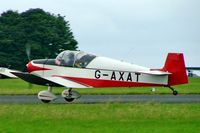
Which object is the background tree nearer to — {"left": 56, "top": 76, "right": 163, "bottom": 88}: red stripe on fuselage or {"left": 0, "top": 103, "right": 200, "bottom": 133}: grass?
{"left": 56, "top": 76, "right": 163, "bottom": 88}: red stripe on fuselage

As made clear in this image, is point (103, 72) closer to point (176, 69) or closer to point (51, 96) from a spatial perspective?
point (51, 96)

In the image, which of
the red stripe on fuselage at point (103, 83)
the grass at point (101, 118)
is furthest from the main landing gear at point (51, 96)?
the grass at point (101, 118)

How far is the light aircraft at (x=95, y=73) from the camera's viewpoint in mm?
27031

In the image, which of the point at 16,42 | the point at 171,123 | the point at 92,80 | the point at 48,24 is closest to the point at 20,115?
the point at 171,123

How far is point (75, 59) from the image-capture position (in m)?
28.2

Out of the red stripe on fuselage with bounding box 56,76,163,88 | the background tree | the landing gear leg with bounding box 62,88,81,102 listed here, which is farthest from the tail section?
the background tree

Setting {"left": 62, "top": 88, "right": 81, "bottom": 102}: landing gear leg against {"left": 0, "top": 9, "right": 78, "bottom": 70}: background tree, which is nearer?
{"left": 62, "top": 88, "right": 81, "bottom": 102}: landing gear leg

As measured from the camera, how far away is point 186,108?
23.4 metres

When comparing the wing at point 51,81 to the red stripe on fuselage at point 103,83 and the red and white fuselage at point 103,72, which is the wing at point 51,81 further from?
the red stripe on fuselage at point 103,83

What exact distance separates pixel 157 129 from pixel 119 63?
10376 mm

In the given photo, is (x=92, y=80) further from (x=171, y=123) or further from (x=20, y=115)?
(x=171, y=123)

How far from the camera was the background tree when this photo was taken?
3686 inches

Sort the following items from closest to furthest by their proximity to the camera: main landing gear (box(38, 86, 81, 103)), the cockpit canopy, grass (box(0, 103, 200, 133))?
grass (box(0, 103, 200, 133))
main landing gear (box(38, 86, 81, 103))
the cockpit canopy

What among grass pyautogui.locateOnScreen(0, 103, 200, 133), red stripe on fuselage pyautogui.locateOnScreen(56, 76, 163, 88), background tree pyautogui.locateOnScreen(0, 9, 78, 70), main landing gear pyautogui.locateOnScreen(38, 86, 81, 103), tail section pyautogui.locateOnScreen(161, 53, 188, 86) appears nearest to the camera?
grass pyautogui.locateOnScreen(0, 103, 200, 133)
